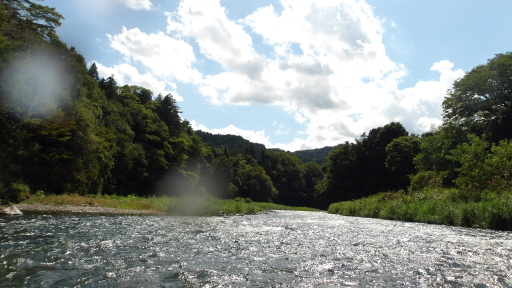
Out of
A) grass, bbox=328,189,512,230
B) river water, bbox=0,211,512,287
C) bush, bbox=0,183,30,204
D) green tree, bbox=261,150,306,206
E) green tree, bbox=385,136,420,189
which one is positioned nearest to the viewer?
river water, bbox=0,211,512,287

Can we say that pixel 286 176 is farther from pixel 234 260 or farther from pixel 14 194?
pixel 234 260

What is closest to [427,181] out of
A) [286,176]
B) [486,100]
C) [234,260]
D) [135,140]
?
[486,100]

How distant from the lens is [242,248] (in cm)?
1063

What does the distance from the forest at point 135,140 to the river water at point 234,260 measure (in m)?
14.1

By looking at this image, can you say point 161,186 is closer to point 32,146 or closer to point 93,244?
point 32,146

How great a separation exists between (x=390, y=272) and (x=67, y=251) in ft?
26.1

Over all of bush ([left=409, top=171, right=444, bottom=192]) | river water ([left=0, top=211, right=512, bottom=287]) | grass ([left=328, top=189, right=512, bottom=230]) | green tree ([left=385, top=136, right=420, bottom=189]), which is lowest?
river water ([left=0, top=211, right=512, bottom=287])

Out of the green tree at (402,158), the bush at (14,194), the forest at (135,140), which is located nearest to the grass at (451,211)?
the forest at (135,140)

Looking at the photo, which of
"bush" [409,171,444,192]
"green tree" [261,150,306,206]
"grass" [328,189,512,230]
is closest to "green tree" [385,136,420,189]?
"bush" [409,171,444,192]

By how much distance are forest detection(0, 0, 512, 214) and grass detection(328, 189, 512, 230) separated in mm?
1477

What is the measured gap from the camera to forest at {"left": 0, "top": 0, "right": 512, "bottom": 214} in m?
25.9

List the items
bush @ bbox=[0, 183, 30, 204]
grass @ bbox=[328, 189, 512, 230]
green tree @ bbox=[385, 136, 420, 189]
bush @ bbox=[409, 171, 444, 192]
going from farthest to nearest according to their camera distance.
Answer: green tree @ bbox=[385, 136, 420, 189]
bush @ bbox=[409, 171, 444, 192]
bush @ bbox=[0, 183, 30, 204]
grass @ bbox=[328, 189, 512, 230]

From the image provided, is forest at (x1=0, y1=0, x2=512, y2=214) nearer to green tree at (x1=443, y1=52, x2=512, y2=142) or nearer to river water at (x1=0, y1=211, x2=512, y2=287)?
green tree at (x1=443, y1=52, x2=512, y2=142)

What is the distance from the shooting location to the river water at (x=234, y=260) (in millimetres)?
6848
